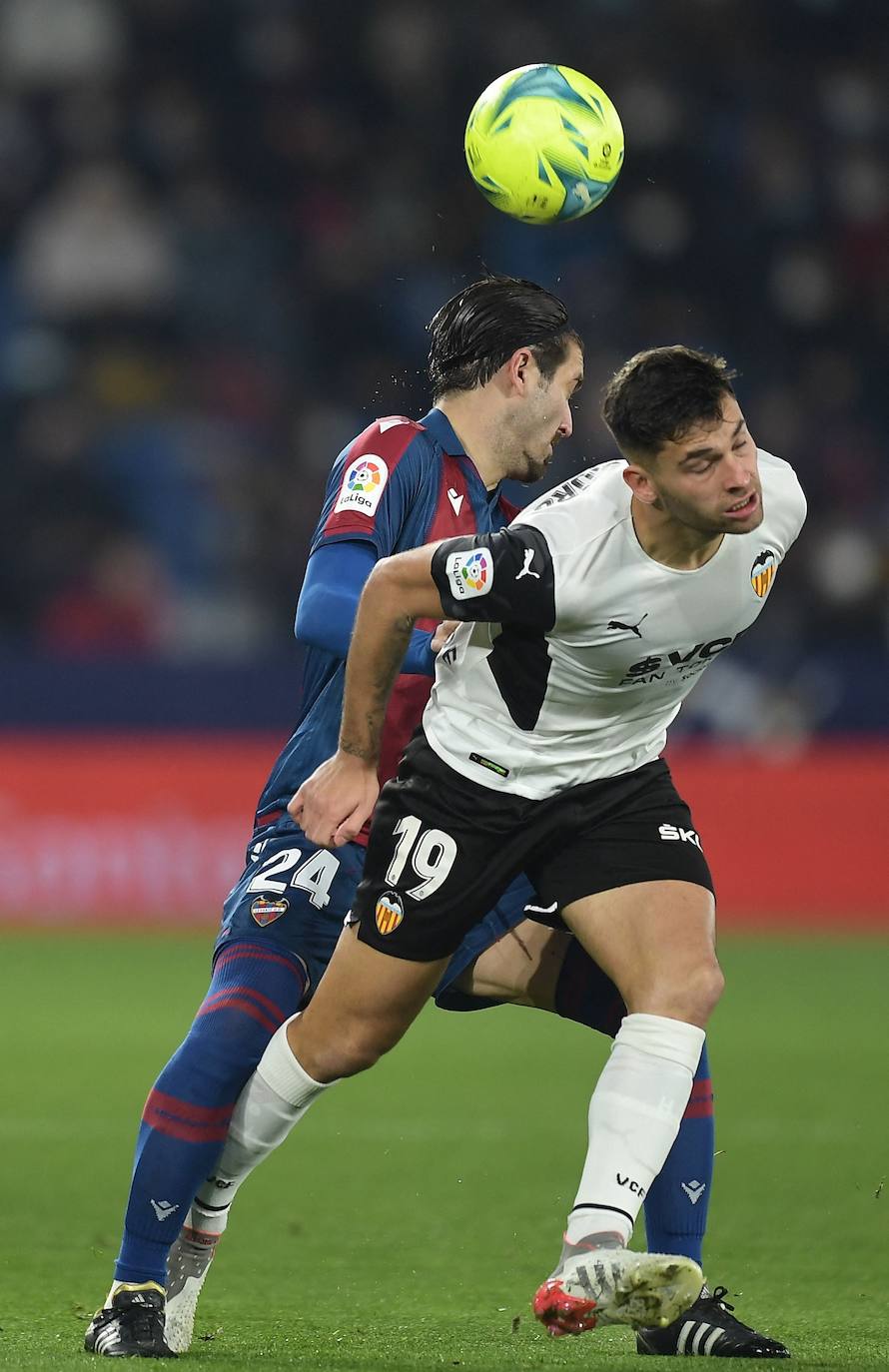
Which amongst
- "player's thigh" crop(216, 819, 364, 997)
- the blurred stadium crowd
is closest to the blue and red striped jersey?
"player's thigh" crop(216, 819, 364, 997)

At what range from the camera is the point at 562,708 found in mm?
3830

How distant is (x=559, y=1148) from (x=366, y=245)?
32.8 feet

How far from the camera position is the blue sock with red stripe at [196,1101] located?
3943mm

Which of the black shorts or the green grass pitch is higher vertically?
the black shorts

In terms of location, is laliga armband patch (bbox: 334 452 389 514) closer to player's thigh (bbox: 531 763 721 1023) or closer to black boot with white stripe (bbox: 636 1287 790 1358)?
player's thigh (bbox: 531 763 721 1023)

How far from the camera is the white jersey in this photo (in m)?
3.63

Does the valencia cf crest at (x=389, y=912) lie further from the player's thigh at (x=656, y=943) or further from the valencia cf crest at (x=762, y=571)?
the valencia cf crest at (x=762, y=571)

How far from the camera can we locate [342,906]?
4199 mm

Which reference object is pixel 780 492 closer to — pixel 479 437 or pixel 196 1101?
pixel 479 437

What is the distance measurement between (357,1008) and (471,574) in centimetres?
87

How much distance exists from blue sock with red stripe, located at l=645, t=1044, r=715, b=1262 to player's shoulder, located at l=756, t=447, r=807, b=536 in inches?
41.7

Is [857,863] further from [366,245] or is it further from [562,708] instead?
[562,708]

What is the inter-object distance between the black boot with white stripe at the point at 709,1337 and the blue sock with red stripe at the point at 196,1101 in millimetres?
942

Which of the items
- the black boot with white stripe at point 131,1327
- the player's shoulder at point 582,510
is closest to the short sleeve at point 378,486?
the player's shoulder at point 582,510
